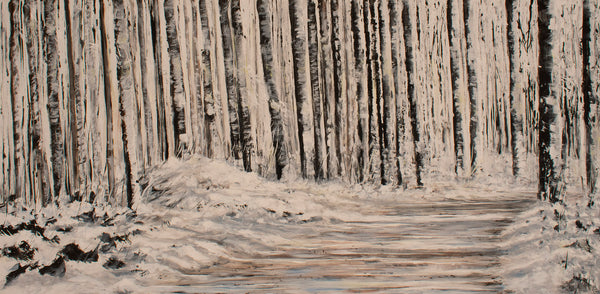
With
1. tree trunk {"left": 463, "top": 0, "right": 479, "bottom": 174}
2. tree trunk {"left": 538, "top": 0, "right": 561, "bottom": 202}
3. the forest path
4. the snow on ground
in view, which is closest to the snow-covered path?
the forest path

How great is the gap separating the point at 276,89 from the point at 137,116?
2971 millimetres

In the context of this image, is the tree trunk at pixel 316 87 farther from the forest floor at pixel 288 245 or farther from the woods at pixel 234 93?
the forest floor at pixel 288 245

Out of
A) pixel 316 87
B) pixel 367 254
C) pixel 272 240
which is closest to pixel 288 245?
pixel 272 240

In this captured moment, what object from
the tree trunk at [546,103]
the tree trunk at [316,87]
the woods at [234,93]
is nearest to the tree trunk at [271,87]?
the woods at [234,93]

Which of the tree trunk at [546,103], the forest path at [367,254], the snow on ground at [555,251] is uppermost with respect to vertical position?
the tree trunk at [546,103]

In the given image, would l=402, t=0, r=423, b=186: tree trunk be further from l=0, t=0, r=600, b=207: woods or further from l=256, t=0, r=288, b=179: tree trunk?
l=256, t=0, r=288, b=179: tree trunk

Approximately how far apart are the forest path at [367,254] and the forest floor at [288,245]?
16 millimetres

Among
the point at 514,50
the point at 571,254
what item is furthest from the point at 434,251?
the point at 514,50

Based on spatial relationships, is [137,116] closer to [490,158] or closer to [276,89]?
[276,89]

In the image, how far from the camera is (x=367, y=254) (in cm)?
680

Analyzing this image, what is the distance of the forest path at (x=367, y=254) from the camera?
18.0 feet

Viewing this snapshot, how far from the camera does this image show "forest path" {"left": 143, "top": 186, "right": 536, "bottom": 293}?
549cm

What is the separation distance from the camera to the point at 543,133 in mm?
7957

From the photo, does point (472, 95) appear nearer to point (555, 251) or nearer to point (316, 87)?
point (316, 87)
